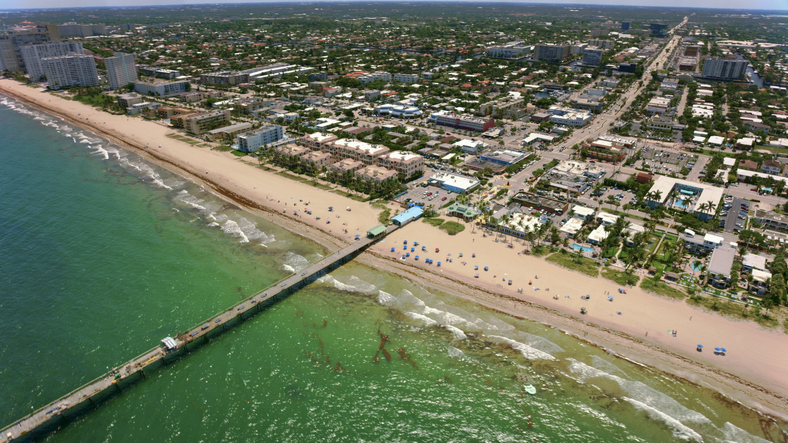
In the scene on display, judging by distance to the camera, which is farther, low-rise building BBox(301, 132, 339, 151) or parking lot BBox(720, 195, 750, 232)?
low-rise building BBox(301, 132, 339, 151)

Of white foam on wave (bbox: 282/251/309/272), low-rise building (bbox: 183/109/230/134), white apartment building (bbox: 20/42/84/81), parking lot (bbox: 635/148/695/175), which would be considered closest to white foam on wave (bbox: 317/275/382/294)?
white foam on wave (bbox: 282/251/309/272)

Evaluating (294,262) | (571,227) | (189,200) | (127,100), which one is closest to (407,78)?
(127,100)

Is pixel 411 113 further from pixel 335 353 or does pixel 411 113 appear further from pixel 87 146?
pixel 335 353

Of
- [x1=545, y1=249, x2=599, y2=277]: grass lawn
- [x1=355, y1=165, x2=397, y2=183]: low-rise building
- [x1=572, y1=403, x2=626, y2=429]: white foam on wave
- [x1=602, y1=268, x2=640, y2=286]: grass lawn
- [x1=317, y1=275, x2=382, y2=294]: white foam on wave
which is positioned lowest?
[x1=572, y1=403, x2=626, y2=429]: white foam on wave

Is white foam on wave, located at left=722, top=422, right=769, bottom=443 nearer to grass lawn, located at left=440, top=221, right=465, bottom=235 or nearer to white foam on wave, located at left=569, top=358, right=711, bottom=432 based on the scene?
white foam on wave, located at left=569, top=358, right=711, bottom=432

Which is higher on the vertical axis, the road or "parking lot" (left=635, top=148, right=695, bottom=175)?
the road

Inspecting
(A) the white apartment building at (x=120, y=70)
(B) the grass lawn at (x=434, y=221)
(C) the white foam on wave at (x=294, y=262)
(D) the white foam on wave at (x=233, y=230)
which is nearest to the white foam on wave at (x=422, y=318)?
(C) the white foam on wave at (x=294, y=262)
